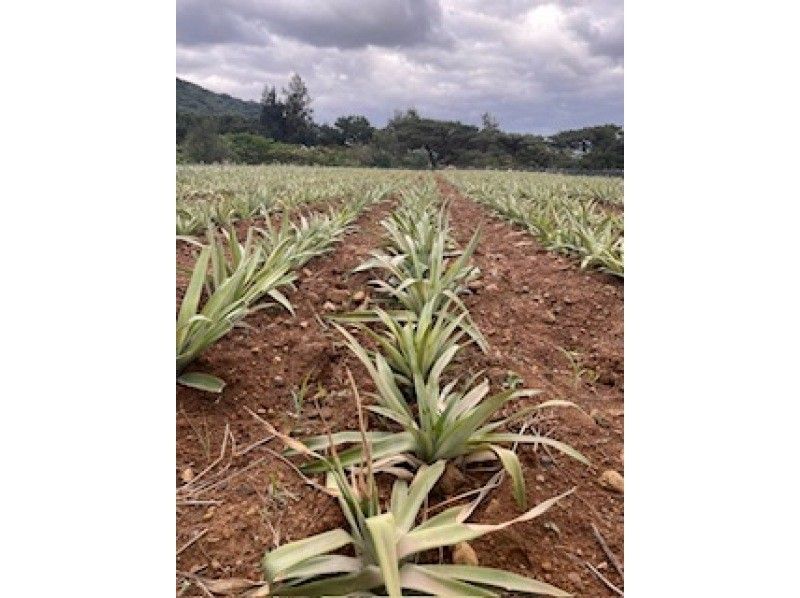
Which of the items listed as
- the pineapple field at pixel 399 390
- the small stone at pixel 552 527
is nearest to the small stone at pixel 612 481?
the pineapple field at pixel 399 390

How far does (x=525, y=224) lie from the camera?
→ 61.6 inches

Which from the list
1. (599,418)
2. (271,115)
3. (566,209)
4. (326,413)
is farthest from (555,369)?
(271,115)

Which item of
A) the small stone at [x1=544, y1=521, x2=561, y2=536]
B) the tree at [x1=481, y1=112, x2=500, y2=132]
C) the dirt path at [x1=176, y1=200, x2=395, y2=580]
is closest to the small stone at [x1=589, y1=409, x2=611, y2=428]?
the small stone at [x1=544, y1=521, x2=561, y2=536]

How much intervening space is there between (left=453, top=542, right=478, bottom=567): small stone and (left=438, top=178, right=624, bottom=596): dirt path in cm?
2

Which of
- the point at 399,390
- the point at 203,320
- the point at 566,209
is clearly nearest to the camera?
the point at 399,390

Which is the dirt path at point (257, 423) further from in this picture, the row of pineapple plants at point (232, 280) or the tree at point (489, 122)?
the tree at point (489, 122)

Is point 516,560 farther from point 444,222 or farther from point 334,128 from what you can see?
point 444,222

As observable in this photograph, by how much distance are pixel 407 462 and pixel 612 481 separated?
234 mm

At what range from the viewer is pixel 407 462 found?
0.70 m

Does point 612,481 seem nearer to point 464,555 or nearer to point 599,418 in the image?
point 599,418

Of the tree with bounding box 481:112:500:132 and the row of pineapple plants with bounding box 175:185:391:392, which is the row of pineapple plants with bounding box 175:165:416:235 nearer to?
the row of pineapple plants with bounding box 175:185:391:392

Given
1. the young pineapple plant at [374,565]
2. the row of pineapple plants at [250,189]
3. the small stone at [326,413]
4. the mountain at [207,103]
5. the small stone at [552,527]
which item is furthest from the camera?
the row of pineapple plants at [250,189]

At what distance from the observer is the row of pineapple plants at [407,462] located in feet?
1.79
